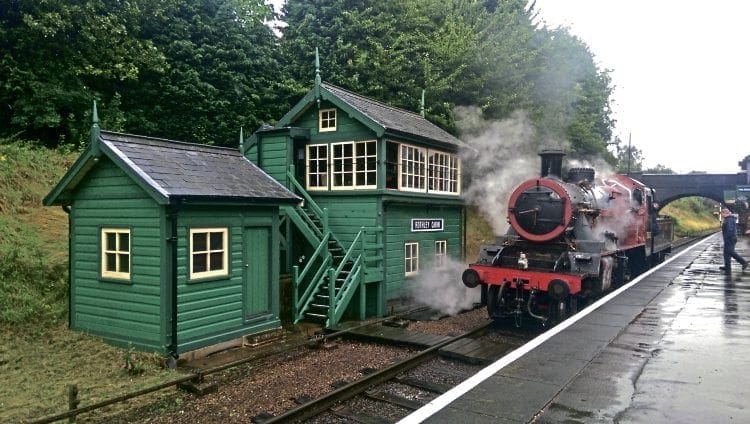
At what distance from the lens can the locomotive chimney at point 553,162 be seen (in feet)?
40.7

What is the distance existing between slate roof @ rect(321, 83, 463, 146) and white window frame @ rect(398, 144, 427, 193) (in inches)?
18.8

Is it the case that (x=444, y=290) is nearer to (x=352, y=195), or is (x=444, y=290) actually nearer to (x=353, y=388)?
(x=352, y=195)

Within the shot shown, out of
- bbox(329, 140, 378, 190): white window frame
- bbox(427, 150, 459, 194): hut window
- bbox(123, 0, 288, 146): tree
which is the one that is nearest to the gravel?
bbox(329, 140, 378, 190): white window frame

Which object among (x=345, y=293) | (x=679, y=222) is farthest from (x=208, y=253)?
(x=679, y=222)

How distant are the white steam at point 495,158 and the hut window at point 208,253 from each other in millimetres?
9109

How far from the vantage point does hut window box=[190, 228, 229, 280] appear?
907 cm

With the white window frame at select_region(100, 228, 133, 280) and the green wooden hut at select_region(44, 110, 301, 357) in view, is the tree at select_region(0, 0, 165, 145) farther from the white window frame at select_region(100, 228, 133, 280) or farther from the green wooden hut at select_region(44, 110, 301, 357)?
the white window frame at select_region(100, 228, 133, 280)

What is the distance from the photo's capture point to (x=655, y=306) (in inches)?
448

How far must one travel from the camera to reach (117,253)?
30.4 feet

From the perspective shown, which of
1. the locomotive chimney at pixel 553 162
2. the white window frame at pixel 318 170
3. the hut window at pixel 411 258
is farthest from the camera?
the hut window at pixel 411 258

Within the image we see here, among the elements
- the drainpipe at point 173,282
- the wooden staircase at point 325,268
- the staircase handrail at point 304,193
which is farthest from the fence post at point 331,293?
the drainpipe at point 173,282

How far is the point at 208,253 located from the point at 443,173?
834 cm

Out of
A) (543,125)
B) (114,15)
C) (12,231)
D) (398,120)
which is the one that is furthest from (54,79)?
(543,125)

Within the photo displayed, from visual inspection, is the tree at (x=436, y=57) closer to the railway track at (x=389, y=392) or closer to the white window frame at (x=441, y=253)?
the white window frame at (x=441, y=253)
